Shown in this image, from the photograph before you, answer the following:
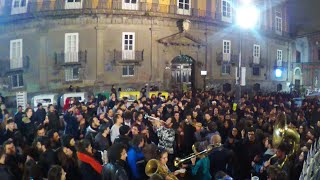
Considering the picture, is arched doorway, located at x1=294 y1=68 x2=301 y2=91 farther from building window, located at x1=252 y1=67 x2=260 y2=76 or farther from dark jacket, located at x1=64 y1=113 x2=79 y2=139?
dark jacket, located at x1=64 y1=113 x2=79 y2=139

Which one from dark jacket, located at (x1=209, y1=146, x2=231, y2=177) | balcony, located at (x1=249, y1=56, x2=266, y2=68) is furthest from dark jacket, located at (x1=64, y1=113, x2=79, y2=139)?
balcony, located at (x1=249, y1=56, x2=266, y2=68)

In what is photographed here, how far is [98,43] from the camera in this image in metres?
25.3

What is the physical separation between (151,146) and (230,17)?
26.8 meters

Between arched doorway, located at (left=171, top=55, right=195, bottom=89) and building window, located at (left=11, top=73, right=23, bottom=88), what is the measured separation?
11.9 metres

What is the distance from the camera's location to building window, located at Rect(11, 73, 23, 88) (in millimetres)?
26062

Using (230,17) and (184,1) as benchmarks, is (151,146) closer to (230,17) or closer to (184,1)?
(184,1)

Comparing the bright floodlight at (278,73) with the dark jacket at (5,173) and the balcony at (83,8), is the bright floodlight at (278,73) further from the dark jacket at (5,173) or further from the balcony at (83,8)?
the dark jacket at (5,173)

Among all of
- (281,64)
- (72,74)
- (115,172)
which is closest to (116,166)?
(115,172)

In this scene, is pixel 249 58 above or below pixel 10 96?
above

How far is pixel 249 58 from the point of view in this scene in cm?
3369

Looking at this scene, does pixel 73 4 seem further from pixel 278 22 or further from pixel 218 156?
pixel 278 22

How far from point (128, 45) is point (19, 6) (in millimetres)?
8996

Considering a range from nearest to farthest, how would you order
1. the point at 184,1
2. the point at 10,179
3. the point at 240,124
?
the point at 10,179 < the point at 240,124 < the point at 184,1

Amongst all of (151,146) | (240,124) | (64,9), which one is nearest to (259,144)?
(240,124)
